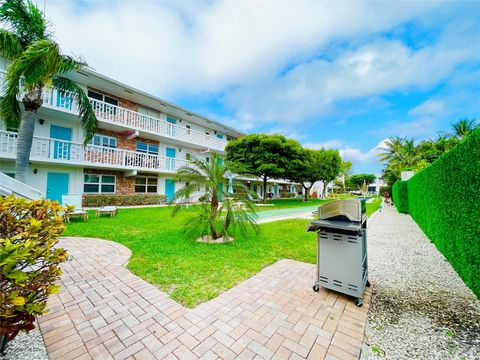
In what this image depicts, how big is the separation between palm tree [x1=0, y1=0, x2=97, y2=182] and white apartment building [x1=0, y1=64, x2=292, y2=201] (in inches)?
144

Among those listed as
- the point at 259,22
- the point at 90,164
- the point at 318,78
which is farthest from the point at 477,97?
the point at 90,164

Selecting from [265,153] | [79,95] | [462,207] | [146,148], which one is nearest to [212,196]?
[462,207]

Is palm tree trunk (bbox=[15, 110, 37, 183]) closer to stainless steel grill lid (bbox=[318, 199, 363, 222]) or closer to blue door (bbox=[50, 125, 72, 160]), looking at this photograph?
blue door (bbox=[50, 125, 72, 160])

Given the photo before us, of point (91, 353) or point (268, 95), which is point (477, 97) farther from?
point (91, 353)

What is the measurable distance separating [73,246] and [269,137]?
57.0 ft

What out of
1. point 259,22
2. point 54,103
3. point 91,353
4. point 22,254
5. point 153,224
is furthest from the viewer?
point 54,103

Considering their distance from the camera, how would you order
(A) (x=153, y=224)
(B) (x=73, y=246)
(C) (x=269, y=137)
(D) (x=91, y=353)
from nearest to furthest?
(D) (x=91, y=353) → (B) (x=73, y=246) → (A) (x=153, y=224) → (C) (x=269, y=137)

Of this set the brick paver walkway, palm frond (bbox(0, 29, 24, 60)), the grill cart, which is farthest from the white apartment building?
the grill cart

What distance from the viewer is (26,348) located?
1.99 m

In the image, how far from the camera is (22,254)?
144 centimetres

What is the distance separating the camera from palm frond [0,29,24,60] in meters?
7.02

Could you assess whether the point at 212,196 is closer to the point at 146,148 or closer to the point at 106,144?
the point at 106,144

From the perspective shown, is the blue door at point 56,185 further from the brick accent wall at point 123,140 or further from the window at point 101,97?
the window at point 101,97

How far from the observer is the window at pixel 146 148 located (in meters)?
16.7
